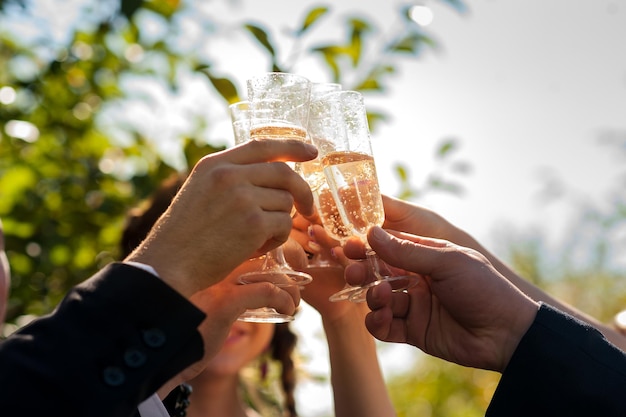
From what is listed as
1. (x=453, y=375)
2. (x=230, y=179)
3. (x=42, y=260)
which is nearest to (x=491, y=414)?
(x=230, y=179)

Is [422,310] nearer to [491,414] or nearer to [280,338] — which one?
[491,414]

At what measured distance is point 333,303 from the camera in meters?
2.64

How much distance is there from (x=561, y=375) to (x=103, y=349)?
1047 millimetres

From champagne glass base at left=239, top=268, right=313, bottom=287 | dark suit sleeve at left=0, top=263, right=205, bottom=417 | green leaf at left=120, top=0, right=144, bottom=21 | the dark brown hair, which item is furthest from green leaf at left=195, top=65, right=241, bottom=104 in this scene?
dark suit sleeve at left=0, top=263, right=205, bottom=417

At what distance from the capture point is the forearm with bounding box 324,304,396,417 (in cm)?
269

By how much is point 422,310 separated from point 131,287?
3.29ft

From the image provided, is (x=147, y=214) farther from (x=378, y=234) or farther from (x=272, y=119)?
(x=378, y=234)

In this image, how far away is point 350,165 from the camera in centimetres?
209

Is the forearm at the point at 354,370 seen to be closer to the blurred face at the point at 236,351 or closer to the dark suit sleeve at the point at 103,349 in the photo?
the blurred face at the point at 236,351

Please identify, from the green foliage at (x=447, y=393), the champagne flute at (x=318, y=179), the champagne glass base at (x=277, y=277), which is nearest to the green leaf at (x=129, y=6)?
the champagne flute at (x=318, y=179)

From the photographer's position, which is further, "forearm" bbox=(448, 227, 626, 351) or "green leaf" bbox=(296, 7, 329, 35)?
"green leaf" bbox=(296, 7, 329, 35)

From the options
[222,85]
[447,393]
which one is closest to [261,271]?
[222,85]

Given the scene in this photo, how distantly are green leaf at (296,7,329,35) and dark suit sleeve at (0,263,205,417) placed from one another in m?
1.73

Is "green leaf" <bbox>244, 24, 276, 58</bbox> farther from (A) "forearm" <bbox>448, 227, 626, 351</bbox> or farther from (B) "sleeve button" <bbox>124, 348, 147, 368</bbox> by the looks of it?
(B) "sleeve button" <bbox>124, 348, 147, 368</bbox>
